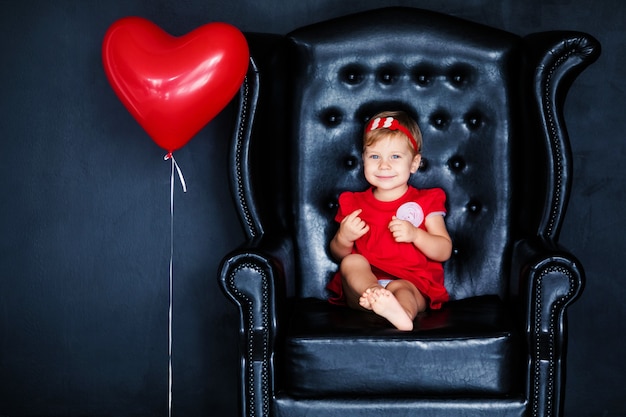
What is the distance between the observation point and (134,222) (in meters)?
3.28

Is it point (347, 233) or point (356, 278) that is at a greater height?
point (347, 233)

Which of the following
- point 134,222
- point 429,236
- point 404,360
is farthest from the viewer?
point 134,222

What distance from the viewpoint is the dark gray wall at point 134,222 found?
3203 mm

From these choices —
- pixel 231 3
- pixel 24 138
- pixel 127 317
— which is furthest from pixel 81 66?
pixel 127 317

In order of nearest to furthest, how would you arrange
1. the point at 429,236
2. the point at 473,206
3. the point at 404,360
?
the point at 404,360 → the point at 429,236 → the point at 473,206

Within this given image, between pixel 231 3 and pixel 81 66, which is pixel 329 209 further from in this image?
pixel 81 66

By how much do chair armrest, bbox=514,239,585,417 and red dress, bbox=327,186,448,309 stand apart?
45 cm

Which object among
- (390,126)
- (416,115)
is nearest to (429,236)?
(390,126)

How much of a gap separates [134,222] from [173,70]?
0.99 metres

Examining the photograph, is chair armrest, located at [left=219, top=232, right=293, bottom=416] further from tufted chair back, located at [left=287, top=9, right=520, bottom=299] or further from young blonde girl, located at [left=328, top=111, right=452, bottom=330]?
tufted chair back, located at [left=287, top=9, right=520, bottom=299]

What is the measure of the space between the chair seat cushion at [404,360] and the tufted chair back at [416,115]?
0.55m

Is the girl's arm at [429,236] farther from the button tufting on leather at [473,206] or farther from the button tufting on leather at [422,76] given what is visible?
the button tufting on leather at [422,76]

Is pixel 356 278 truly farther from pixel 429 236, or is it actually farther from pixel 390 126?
pixel 390 126

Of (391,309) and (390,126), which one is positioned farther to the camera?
(390,126)
